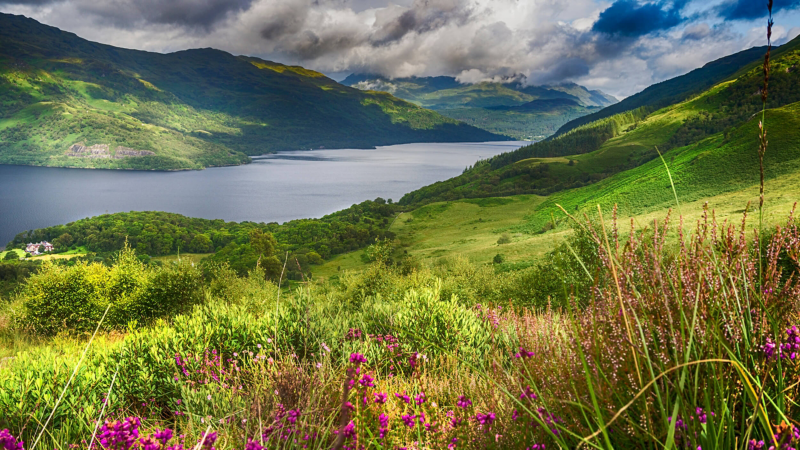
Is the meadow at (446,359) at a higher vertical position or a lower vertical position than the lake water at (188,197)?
lower

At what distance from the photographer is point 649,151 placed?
141000 millimetres

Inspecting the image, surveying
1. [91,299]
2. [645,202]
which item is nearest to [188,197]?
[91,299]

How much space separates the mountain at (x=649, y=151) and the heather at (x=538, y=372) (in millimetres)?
77009

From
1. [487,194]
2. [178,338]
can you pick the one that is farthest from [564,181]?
[178,338]

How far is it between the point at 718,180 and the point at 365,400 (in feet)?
270

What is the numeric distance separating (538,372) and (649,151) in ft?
533

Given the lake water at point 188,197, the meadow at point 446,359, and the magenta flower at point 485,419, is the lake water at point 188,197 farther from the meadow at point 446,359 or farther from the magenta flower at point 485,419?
the magenta flower at point 485,419

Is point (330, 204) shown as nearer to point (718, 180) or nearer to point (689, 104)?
point (718, 180)

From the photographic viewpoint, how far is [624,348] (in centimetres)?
238

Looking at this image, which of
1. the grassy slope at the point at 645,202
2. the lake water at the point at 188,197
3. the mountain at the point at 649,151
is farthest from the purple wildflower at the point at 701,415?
the lake water at the point at 188,197

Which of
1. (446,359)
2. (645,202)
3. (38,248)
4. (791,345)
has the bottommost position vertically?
(38,248)

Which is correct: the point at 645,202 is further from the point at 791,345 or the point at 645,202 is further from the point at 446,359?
the point at 791,345

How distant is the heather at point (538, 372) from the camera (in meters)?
2.05

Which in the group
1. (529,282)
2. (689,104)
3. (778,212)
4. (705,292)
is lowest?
(529,282)
